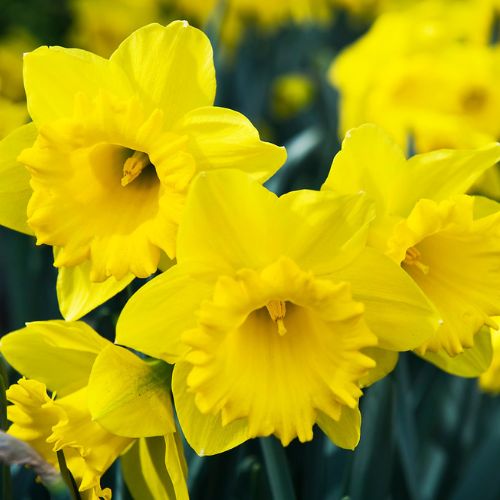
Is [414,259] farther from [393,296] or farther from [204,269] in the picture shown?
[204,269]

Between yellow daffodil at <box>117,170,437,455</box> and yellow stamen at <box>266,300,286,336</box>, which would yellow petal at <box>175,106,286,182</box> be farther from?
yellow stamen at <box>266,300,286,336</box>

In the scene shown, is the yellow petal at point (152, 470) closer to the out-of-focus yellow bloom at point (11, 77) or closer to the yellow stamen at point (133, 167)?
the yellow stamen at point (133, 167)

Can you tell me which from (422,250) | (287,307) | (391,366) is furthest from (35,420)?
(422,250)

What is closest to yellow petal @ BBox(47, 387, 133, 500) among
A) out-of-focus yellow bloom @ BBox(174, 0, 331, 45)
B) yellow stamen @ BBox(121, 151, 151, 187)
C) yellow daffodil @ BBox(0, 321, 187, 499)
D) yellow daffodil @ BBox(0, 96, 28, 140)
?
yellow daffodil @ BBox(0, 321, 187, 499)

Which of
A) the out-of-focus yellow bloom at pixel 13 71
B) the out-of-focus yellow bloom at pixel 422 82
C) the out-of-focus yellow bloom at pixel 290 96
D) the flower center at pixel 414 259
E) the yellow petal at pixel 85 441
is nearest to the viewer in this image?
the yellow petal at pixel 85 441

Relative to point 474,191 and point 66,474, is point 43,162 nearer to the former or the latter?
point 66,474

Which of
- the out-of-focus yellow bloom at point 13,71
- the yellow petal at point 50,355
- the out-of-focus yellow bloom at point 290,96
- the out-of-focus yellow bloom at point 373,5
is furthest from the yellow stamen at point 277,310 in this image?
the out-of-focus yellow bloom at point 373,5
